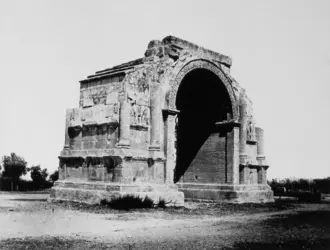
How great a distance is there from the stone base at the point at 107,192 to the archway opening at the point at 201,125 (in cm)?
443

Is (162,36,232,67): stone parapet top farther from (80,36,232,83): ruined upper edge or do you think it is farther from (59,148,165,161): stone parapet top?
(59,148,165,161): stone parapet top

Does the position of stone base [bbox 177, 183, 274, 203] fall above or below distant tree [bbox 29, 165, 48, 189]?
below

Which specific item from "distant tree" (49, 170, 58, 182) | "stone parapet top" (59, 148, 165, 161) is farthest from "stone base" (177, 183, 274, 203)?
"distant tree" (49, 170, 58, 182)

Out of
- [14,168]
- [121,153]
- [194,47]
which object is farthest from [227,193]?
[14,168]

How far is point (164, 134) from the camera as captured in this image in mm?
15250

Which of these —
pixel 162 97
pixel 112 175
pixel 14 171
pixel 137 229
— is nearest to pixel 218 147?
pixel 162 97

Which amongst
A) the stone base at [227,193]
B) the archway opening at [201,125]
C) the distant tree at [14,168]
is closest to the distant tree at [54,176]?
the distant tree at [14,168]

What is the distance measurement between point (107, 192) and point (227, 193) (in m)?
6.02

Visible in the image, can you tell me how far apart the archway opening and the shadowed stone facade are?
45 mm

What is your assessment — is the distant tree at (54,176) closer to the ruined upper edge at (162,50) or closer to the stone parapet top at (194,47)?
the ruined upper edge at (162,50)

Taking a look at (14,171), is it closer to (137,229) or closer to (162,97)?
(162,97)

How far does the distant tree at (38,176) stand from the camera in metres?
29.3

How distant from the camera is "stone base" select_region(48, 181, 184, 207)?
44.5 feet

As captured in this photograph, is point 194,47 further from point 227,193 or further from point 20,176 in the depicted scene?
point 20,176
